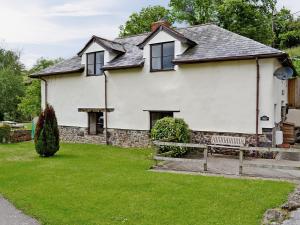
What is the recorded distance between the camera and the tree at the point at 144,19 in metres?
37.7

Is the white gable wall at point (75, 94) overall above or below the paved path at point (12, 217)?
above

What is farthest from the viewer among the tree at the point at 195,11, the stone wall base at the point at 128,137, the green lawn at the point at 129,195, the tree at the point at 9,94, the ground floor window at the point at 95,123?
the tree at the point at 9,94

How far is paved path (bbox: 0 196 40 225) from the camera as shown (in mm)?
6855

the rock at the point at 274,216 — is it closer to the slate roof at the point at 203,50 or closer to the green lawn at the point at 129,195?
the green lawn at the point at 129,195

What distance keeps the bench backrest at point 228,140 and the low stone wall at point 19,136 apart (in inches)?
523

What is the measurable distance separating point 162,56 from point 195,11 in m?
22.9

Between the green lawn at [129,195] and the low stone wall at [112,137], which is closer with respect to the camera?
the green lawn at [129,195]

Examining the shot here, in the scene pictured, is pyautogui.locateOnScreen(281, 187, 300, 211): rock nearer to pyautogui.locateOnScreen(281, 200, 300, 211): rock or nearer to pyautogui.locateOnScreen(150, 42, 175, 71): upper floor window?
pyautogui.locateOnScreen(281, 200, 300, 211): rock

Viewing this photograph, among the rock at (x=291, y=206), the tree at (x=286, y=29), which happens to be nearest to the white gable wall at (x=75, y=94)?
the rock at (x=291, y=206)

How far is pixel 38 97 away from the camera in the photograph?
31.7 m

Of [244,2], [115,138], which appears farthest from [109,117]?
[244,2]

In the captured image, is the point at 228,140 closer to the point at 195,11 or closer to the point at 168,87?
the point at 168,87

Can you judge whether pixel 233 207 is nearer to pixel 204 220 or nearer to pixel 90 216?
pixel 204 220

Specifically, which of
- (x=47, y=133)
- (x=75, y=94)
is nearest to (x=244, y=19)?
(x=75, y=94)
